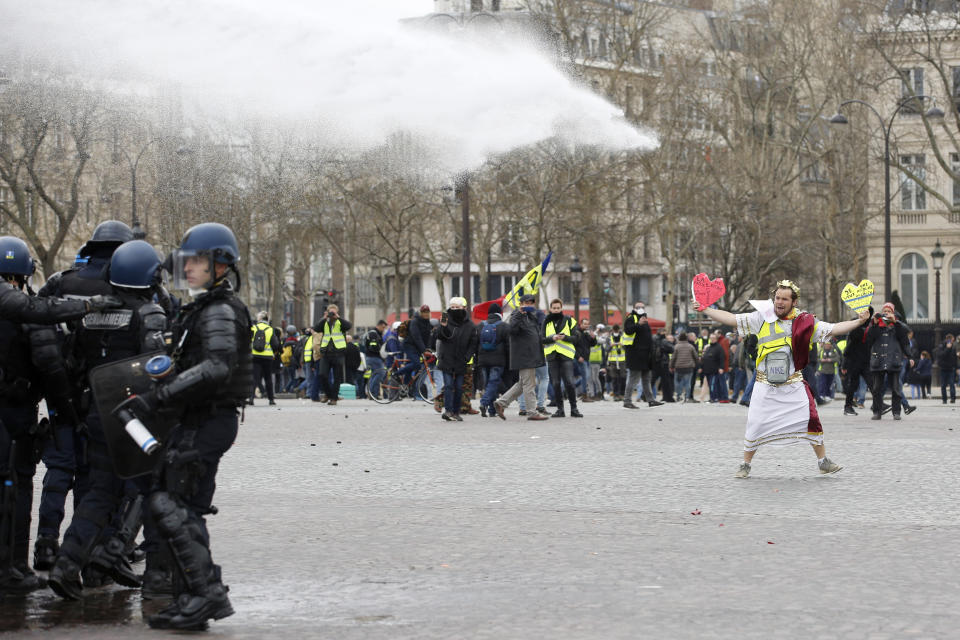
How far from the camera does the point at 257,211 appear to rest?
43844mm

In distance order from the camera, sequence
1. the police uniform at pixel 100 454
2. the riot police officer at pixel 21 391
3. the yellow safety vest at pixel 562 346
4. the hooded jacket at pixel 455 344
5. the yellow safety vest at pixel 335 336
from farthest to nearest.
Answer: the yellow safety vest at pixel 335 336 < the yellow safety vest at pixel 562 346 < the hooded jacket at pixel 455 344 < the riot police officer at pixel 21 391 < the police uniform at pixel 100 454

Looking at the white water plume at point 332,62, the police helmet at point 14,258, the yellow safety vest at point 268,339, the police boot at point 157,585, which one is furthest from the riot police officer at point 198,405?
the yellow safety vest at point 268,339

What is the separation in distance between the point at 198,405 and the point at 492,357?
14999 millimetres

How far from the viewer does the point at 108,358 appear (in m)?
7.11

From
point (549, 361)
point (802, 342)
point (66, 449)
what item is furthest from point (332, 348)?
point (66, 449)

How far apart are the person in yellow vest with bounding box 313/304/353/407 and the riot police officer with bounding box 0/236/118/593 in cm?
1770

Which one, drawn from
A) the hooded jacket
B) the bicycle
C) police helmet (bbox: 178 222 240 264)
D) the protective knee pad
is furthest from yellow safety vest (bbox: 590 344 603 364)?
the protective knee pad

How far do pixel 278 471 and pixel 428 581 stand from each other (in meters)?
5.56

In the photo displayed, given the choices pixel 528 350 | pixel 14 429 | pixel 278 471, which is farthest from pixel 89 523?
pixel 528 350

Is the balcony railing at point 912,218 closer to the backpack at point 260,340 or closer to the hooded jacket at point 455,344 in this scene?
the backpack at point 260,340

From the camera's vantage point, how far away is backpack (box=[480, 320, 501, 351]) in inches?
828

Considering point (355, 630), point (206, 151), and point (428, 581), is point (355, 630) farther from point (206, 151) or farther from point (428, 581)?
point (206, 151)

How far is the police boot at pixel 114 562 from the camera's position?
6730 mm

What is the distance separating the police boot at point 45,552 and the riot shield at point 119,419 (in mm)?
1256
